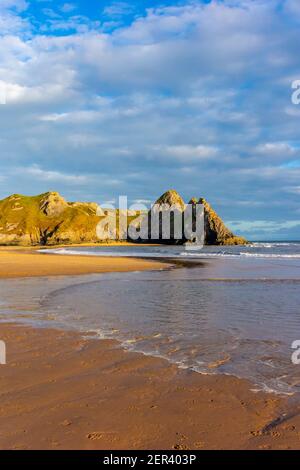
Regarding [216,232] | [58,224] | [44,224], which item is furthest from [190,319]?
[44,224]

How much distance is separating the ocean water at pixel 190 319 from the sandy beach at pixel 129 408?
0.81 meters

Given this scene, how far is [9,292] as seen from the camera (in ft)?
59.7

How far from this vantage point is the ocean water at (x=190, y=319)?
801 cm

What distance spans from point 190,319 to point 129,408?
704cm

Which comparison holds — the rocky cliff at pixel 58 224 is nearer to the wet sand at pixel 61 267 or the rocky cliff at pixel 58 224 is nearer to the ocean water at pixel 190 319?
the wet sand at pixel 61 267

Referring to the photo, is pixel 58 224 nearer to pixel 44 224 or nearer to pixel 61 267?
pixel 44 224

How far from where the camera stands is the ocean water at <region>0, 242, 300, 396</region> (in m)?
8.01

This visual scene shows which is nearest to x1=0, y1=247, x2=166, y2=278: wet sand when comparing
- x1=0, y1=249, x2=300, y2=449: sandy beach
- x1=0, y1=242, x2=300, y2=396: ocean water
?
x1=0, y1=242, x2=300, y2=396: ocean water

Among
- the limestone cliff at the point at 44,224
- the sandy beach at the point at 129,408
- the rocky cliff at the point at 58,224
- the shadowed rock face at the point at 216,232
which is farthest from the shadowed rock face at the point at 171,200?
the sandy beach at the point at 129,408

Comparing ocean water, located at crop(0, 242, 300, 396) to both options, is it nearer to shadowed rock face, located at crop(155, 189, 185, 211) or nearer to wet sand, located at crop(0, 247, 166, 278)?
wet sand, located at crop(0, 247, 166, 278)

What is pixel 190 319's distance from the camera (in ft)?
40.9

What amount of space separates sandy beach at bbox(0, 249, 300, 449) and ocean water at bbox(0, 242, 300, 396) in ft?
2.65

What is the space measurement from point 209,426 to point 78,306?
10094mm
